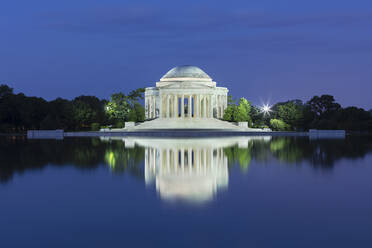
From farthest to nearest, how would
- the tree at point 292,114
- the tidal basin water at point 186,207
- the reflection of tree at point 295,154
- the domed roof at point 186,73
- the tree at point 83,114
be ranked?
the domed roof at point 186,73 → the tree at point 292,114 → the tree at point 83,114 → the reflection of tree at point 295,154 → the tidal basin water at point 186,207

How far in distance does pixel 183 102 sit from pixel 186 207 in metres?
94.2

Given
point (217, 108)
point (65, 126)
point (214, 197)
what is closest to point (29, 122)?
point (65, 126)

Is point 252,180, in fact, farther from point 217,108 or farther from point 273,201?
point 217,108

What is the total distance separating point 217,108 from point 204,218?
103060 millimetres

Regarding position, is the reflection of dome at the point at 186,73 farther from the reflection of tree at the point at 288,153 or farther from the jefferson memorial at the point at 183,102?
the reflection of tree at the point at 288,153

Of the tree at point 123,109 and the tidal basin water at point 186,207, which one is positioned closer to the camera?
the tidal basin water at point 186,207

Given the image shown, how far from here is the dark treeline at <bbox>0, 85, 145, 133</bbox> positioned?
335ft

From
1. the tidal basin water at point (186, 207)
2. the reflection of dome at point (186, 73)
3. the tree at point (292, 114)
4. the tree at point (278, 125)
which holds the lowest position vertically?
the tidal basin water at point (186, 207)

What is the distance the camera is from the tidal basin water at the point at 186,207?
33.6 ft

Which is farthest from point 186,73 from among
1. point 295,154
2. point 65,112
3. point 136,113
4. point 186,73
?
point 295,154

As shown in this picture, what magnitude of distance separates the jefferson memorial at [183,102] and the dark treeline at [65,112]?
484cm

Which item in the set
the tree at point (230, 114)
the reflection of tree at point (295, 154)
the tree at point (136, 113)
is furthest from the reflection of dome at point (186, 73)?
the reflection of tree at point (295, 154)

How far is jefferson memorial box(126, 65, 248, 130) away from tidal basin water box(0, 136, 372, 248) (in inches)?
2862

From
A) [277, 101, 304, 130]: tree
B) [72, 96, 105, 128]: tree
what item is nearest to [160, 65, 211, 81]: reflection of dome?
[72, 96, 105, 128]: tree
